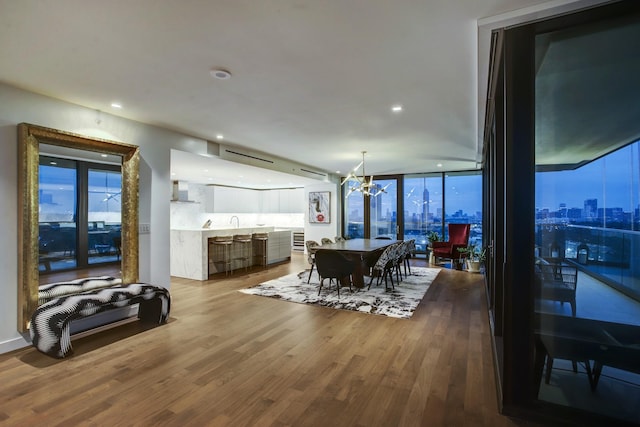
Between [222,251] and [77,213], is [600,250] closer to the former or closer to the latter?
[77,213]

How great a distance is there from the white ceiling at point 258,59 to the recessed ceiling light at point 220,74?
0.17 ft

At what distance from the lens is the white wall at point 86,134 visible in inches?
123

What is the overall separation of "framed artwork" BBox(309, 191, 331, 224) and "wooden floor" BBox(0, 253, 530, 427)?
20.4ft

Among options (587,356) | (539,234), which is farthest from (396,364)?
(539,234)

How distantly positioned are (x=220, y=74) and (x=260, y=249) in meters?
5.85

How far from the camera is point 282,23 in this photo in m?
2.14

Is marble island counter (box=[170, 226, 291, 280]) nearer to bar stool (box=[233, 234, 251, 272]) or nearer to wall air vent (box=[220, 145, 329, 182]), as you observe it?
bar stool (box=[233, 234, 251, 272])

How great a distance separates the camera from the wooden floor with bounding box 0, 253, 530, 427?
7.03ft

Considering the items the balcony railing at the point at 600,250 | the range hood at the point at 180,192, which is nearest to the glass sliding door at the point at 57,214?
the balcony railing at the point at 600,250

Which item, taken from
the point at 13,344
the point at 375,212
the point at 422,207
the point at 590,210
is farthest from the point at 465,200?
the point at 13,344

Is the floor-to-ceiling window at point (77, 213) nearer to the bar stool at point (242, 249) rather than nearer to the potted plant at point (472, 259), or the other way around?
the bar stool at point (242, 249)

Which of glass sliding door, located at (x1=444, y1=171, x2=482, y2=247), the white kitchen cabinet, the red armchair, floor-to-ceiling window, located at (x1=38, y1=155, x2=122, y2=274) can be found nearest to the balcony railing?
floor-to-ceiling window, located at (x1=38, y1=155, x2=122, y2=274)

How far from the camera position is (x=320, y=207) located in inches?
412

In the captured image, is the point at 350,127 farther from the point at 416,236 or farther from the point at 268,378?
the point at 416,236
